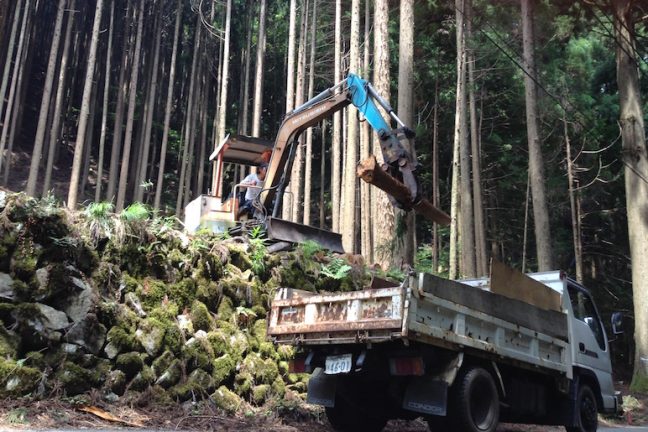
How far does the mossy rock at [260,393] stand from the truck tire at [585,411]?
13.4 ft

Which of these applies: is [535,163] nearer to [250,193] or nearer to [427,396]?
[250,193]

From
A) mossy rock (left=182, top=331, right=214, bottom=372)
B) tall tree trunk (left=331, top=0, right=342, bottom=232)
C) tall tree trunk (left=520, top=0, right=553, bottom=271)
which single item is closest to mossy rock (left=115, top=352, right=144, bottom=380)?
mossy rock (left=182, top=331, right=214, bottom=372)

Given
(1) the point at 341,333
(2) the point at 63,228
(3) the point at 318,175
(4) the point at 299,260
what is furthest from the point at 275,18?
(1) the point at 341,333

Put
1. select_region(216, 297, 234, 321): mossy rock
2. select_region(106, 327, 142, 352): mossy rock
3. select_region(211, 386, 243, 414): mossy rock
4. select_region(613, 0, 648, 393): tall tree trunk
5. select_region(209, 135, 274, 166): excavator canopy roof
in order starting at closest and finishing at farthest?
select_region(106, 327, 142, 352): mossy rock, select_region(211, 386, 243, 414): mossy rock, select_region(216, 297, 234, 321): mossy rock, select_region(209, 135, 274, 166): excavator canopy roof, select_region(613, 0, 648, 393): tall tree trunk

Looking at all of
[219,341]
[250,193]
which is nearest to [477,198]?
[250,193]

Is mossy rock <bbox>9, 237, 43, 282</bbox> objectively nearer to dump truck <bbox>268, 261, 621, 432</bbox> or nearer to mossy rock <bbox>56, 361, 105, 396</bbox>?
mossy rock <bbox>56, 361, 105, 396</bbox>

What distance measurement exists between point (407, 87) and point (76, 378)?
808cm

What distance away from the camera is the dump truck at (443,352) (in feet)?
17.5

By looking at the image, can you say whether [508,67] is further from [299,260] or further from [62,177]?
[62,177]

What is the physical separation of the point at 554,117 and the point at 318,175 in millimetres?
13018

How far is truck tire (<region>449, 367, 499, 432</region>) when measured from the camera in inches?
211

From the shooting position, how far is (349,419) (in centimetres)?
654

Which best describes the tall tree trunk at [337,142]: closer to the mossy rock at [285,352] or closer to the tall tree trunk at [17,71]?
the mossy rock at [285,352]

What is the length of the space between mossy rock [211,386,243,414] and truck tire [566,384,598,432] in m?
4.37
